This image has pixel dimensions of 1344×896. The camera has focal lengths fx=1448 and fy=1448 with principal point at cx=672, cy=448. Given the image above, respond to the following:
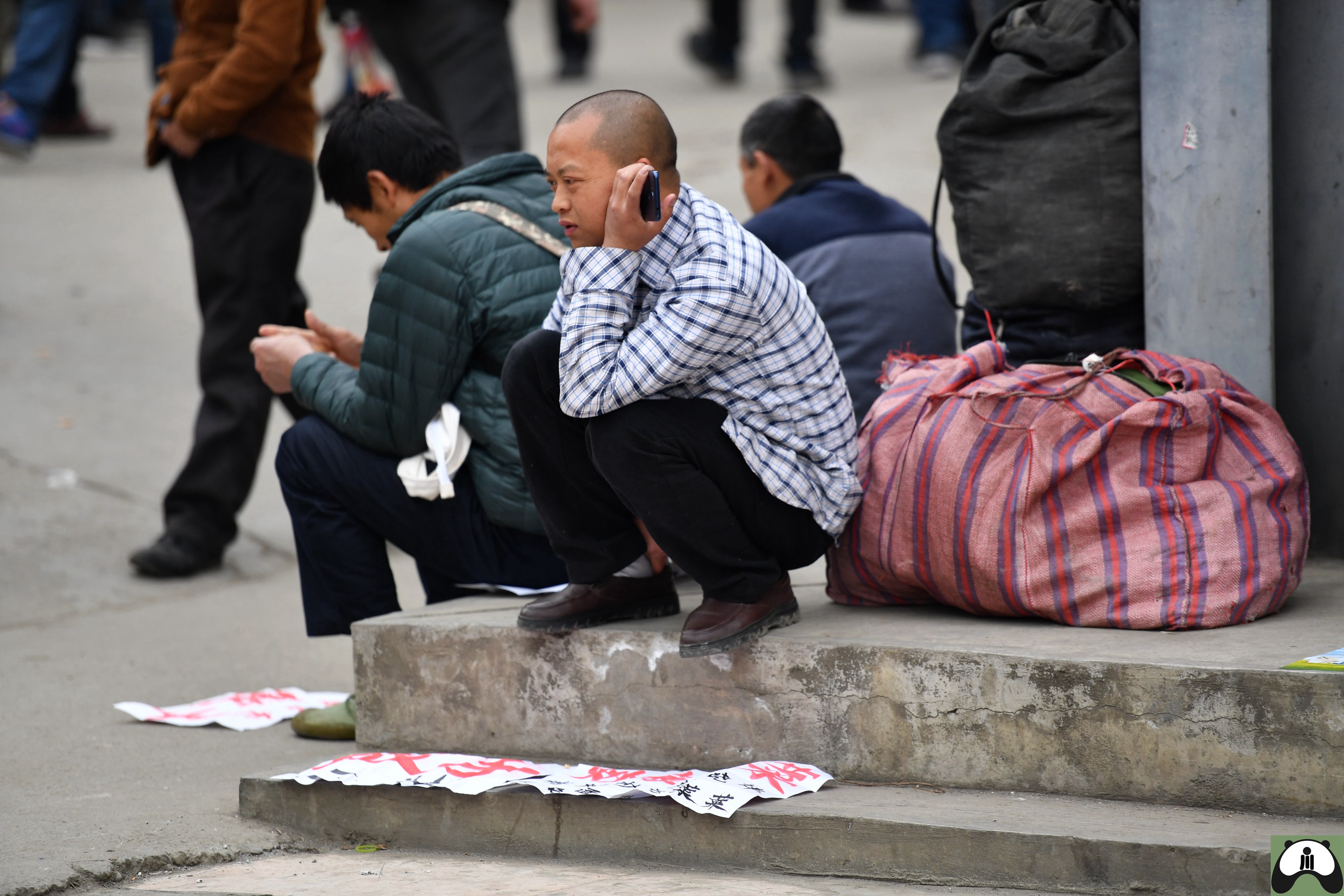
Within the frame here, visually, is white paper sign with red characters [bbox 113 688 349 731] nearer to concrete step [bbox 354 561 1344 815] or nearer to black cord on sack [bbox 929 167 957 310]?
concrete step [bbox 354 561 1344 815]

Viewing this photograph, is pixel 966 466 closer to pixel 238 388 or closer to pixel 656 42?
pixel 238 388

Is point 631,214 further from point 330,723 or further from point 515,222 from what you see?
point 330,723

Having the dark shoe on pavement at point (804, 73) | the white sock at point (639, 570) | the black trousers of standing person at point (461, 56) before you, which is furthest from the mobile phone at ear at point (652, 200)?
the dark shoe on pavement at point (804, 73)

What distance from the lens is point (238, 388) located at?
4.19 m

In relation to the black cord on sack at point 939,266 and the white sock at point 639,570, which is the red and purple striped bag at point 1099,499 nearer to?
the white sock at point 639,570

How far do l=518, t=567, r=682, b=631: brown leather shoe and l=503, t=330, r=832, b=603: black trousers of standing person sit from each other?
0.03 m

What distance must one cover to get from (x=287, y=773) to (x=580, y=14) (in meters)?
5.53

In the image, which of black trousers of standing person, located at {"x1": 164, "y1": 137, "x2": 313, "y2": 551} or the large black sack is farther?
black trousers of standing person, located at {"x1": 164, "y1": 137, "x2": 313, "y2": 551}

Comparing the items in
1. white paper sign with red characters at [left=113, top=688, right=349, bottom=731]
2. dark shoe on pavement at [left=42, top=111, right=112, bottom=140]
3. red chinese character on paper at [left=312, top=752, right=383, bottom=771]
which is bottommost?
white paper sign with red characters at [left=113, top=688, right=349, bottom=731]

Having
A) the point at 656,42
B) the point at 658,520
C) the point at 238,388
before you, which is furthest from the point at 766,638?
the point at 656,42

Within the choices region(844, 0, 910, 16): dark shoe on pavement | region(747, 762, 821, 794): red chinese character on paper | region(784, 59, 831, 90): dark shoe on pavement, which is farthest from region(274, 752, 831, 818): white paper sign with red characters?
region(844, 0, 910, 16): dark shoe on pavement

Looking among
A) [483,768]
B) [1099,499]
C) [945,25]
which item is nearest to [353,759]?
[483,768]

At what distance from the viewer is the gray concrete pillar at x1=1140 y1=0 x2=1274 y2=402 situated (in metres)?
2.67

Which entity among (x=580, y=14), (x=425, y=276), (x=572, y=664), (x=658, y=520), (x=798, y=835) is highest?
(x=580, y=14)
